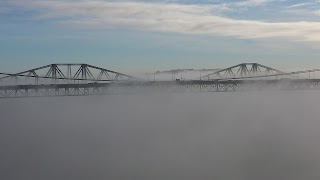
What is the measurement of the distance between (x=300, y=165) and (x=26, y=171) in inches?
1098

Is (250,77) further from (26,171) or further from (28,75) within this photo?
(26,171)

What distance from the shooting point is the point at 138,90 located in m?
74.8

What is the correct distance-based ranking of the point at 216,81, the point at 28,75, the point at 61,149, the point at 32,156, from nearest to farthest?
1. the point at 32,156
2. the point at 61,149
3. the point at 216,81
4. the point at 28,75

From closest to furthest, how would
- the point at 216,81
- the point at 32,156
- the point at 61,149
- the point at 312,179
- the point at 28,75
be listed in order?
the point at 312,179 → the point at 32,156 → the point at 61,149 → the point at 216,81 → the point at 28,75

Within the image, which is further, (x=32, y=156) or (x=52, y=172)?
(x=32, y=156)

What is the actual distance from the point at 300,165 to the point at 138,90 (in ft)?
94.1

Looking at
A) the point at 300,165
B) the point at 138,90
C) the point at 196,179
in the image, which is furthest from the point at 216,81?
the point at 196,179

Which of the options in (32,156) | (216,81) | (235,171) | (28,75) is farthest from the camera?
(28,75)

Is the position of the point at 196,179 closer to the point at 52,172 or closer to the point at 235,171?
the point at 235,171

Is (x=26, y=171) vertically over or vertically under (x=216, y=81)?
under

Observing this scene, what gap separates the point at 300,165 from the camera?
53531mm

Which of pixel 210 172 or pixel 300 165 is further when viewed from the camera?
pixel 300 165

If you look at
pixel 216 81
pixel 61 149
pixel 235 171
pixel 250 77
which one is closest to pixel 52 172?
pixel 61 149

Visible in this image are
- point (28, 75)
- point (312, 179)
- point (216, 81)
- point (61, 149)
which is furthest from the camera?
point (28, 75)
